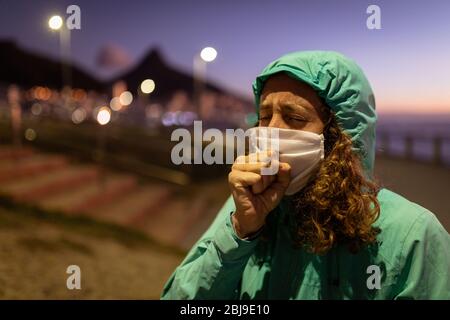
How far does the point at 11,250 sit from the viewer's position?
2.33 metres

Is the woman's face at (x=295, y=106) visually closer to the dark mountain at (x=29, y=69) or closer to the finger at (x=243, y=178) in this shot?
the finger at (x=243, y=178)

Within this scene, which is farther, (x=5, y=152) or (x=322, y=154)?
(x=5, y=152)

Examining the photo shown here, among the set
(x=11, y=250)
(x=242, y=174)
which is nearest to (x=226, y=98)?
(x=11, y=250)

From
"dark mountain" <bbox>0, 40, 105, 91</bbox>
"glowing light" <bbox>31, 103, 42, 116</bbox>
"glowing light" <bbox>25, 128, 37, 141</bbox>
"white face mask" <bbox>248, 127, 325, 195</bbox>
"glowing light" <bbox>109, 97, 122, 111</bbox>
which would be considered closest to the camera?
"white face mask" <bbox>248, 127, 325, 195</bbox>

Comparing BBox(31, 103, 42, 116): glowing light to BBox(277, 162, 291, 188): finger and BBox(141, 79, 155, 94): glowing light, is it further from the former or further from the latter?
BBox(277, 162, 291, 188): finger

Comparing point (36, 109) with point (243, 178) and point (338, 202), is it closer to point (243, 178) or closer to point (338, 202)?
point (243, 178)

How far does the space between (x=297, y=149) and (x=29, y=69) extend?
3.44 m

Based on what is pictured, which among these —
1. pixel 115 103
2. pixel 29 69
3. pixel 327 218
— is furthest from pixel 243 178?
pixel 29 69

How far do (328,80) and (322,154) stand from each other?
26 cm

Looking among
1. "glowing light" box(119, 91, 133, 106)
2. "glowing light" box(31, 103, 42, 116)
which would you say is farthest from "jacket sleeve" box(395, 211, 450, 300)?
"glowing light" box(31, 103, 42, 116)

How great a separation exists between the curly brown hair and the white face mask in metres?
0.05

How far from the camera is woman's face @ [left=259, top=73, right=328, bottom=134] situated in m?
1.44

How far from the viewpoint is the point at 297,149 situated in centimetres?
141
